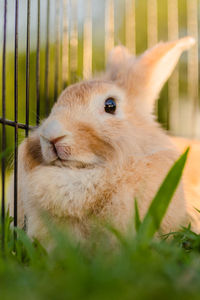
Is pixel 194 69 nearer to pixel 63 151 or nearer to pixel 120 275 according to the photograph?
pixel 63 151

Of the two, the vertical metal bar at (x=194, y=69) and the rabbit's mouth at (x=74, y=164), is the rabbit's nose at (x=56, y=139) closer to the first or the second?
the rabbit's mouth at (x=74, y=164)

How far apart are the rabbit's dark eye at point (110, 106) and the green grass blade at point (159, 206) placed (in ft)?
2.24

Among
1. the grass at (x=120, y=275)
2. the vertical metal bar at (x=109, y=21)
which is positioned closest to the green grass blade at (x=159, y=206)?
the grass at (x=120, y=275)

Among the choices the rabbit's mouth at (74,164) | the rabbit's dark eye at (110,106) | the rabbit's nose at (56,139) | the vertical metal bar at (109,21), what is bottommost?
the rabbit's mouth at (74,164)

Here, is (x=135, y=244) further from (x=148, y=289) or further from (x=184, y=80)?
(x=184, y=80)

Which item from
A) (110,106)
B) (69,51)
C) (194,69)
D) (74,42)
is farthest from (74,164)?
(194,69)

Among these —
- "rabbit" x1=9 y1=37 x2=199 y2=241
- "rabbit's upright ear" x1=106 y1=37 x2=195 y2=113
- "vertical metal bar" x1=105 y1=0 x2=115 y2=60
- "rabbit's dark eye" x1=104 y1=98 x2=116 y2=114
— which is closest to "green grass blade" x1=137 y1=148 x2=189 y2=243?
"rabbit" x1=9 y1=37 x2=199 y2=241

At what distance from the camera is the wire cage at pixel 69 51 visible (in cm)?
177

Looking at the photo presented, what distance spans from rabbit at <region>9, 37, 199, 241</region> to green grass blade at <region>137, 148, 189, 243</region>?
0.21 meters

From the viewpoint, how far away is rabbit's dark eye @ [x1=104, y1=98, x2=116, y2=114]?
187cm

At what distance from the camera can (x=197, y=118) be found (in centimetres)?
437

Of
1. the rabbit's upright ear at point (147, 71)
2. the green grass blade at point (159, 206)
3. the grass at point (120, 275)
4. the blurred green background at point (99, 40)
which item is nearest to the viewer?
the grass at point (120, 275)

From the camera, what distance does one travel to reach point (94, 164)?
65.0 inches

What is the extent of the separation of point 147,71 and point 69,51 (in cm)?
213
